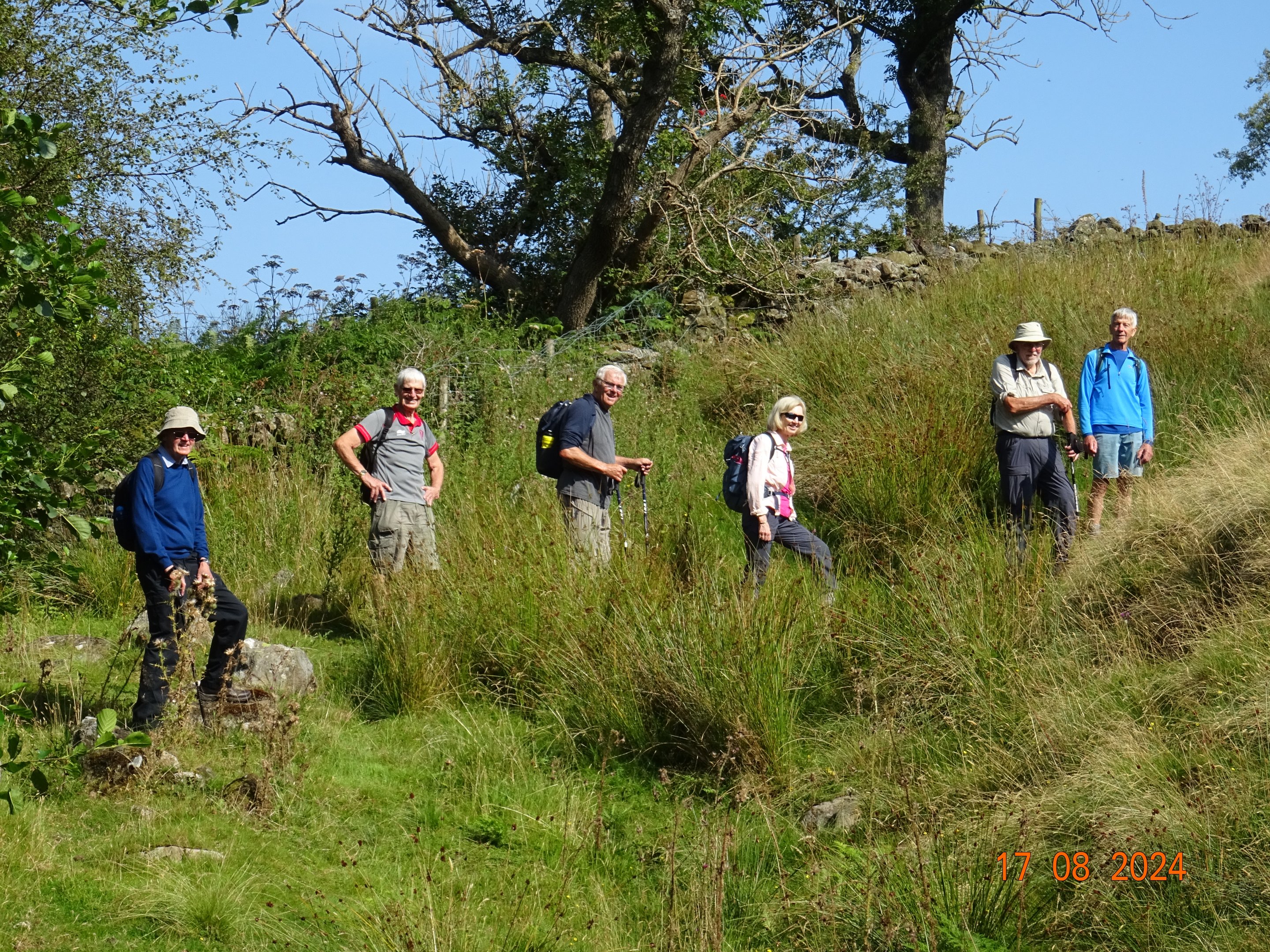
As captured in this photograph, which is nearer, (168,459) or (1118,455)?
(168,459)

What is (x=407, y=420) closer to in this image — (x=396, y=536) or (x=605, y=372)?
(x=396, y=536)

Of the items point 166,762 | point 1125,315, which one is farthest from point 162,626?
point 1125,315

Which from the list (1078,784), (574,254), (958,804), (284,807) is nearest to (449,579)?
(284,807)

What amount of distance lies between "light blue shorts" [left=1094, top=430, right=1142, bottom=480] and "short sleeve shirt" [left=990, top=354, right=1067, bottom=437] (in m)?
0.61

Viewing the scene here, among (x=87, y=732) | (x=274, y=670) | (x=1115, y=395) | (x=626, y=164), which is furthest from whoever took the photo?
(x=626, y=164)

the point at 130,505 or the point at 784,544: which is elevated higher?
the point at 130,505

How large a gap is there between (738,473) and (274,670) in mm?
3166

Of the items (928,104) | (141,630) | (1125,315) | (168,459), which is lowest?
(141,630)

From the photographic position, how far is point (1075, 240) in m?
15.9

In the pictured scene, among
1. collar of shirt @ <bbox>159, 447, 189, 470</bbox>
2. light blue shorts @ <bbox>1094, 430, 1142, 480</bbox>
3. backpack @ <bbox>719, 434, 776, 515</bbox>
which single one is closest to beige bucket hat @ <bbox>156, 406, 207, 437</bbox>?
collar of shirt @ <bbox>159, 447, 189, 470</bbox>

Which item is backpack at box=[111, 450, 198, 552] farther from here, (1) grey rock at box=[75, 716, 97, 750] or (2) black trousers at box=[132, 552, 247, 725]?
(1) grey rock at box=[75, 716, 97, 750]

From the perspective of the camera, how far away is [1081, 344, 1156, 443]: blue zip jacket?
8.65 m

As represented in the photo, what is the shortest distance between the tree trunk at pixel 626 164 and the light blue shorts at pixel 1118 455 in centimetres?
871

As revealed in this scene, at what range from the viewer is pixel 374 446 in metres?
8.58
